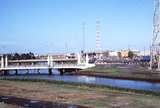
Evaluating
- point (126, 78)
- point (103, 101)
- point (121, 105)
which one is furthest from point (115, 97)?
point (126, 78)

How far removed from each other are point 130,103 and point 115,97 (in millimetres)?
4775

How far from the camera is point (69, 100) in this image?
3616 cm

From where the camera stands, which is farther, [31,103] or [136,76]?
[136,76]

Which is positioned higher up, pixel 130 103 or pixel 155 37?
pixel 155 37

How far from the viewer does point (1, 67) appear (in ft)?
396

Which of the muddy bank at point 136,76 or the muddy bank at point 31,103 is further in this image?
the muddy bank at point 136,76

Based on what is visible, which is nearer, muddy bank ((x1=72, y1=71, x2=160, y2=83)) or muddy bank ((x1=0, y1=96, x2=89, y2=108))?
muddy bank ((x1=0, y1=96, x2=89, y2=108))

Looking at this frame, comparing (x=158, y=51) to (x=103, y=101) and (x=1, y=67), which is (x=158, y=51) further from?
(x=103, y=101)

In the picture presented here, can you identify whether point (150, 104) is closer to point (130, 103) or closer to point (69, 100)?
point (130, 103)

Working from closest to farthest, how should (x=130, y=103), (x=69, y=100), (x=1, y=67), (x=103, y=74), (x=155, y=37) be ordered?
(x=130, y=103), (x=69, y=100), (x=155, y=37), (x=103, y=74), (x=1, y=67)

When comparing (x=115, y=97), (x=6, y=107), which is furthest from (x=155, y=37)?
(x=6, y=107)

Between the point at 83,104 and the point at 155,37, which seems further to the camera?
the point at 155,37

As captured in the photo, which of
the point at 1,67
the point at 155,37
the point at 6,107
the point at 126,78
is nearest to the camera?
the point at 6,107

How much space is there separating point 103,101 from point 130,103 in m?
2.82
